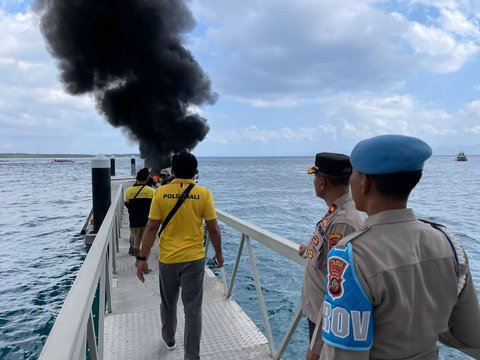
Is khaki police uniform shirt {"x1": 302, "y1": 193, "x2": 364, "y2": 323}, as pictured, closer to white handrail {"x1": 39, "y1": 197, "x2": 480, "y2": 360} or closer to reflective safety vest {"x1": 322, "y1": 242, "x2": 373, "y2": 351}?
white handrail {"x1": 39, "y1": 197, "x2": 480, "y2": 360}

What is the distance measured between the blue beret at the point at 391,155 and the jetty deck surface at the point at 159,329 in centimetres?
263

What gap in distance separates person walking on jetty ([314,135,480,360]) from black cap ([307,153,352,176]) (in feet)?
2.56

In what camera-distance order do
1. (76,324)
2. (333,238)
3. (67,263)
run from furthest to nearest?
1. (67,263)
2. (333,238)
3. (76,324)

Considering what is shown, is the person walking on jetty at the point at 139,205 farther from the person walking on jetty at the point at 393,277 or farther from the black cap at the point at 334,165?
the person walking on jetty at the point at 393,277

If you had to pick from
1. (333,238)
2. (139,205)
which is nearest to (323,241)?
(333,238)

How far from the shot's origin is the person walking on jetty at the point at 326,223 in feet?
6.27

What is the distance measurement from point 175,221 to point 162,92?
25.6 m

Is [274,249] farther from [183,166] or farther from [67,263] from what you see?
[67,263]

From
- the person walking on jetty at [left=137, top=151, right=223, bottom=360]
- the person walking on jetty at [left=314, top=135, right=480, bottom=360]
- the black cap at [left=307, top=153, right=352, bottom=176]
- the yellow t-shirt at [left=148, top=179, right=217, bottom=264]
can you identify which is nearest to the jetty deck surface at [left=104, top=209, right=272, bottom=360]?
the person walking on jetty at [left=137, top=151, right=223, bottom=360]

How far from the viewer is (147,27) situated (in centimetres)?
2698

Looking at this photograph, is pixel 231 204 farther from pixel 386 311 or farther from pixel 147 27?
pixel 386 311

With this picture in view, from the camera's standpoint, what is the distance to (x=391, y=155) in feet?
4.16

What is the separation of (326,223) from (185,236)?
158 centimetres

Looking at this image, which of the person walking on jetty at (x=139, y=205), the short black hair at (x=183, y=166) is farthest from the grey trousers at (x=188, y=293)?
the person walking on jetty at (x=139, y=205)
